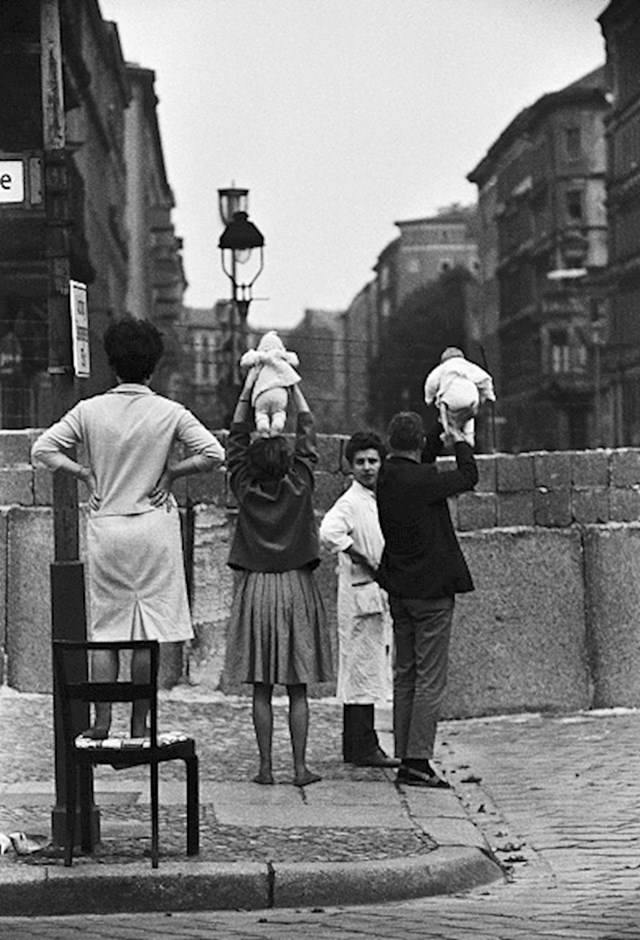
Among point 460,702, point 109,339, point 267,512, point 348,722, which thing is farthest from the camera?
point 460,702

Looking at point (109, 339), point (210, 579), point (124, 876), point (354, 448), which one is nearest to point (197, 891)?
point (124, 876)

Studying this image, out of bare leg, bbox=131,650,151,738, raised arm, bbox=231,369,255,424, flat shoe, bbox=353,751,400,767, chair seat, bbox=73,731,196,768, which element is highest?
raised arm, bbox=231,369,255,424

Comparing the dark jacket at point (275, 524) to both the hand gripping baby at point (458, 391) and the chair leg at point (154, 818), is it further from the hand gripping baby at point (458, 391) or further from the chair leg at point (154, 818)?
the chair leg at point (154, 818)

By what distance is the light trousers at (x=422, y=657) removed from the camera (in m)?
11.4

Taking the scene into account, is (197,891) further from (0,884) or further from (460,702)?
(460,702)

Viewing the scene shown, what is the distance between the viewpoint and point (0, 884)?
26.7 ft

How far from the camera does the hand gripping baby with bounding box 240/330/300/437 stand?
11406 millimetres

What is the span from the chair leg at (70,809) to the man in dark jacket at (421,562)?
117 inches

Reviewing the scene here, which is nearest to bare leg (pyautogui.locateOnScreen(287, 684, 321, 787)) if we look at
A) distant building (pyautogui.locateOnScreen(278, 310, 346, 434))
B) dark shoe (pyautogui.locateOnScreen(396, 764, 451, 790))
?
dark shoe (pyautogui.locateOnScreen(396, 764, 451, 790))

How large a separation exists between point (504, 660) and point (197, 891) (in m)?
6.38

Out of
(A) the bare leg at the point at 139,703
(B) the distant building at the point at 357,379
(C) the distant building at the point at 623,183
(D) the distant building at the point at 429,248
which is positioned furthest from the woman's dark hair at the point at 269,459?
(D) the distant building at the point at 429,248

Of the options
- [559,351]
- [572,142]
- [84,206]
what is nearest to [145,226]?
[559,351]

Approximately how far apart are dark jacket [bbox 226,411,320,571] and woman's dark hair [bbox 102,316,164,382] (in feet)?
6.44

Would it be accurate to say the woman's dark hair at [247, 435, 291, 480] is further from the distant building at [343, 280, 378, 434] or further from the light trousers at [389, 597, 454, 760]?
the distant building at [343, 280, 378, 434]
